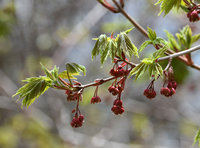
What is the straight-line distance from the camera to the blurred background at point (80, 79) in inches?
237

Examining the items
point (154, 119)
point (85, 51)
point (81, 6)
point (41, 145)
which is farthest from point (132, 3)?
point (41, 145)

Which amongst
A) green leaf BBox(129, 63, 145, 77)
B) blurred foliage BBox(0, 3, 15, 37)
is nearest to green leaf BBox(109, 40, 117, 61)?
green leaf BBox(129, 63, 145, 77)

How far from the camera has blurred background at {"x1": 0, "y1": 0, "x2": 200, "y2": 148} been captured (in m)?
6.02

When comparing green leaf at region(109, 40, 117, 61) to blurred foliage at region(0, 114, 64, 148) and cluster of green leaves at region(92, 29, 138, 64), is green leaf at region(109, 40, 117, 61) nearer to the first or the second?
cluster of green leaves at region(92, 29, 138, 64)

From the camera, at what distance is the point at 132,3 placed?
Result: 24.5 feet

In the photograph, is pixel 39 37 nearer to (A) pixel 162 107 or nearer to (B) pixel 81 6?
(B) pixel 81 6

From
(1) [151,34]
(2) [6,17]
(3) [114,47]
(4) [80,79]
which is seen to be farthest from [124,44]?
(4) [80,79]

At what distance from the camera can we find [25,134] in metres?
8.16

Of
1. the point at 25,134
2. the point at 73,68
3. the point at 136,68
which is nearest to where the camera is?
the point at 136,68

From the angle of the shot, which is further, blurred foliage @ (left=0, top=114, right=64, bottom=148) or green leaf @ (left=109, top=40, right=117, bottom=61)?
blurred foliage @ (left=0, top=114, right=64, bottom=148)

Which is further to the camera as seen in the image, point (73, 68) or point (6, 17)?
point (6, 17)

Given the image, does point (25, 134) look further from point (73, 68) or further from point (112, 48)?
point (112, 48)

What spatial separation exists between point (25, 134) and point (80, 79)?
2.54 metres

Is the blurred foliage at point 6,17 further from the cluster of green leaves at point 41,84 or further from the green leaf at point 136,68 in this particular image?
the green leaf at point 136,68
